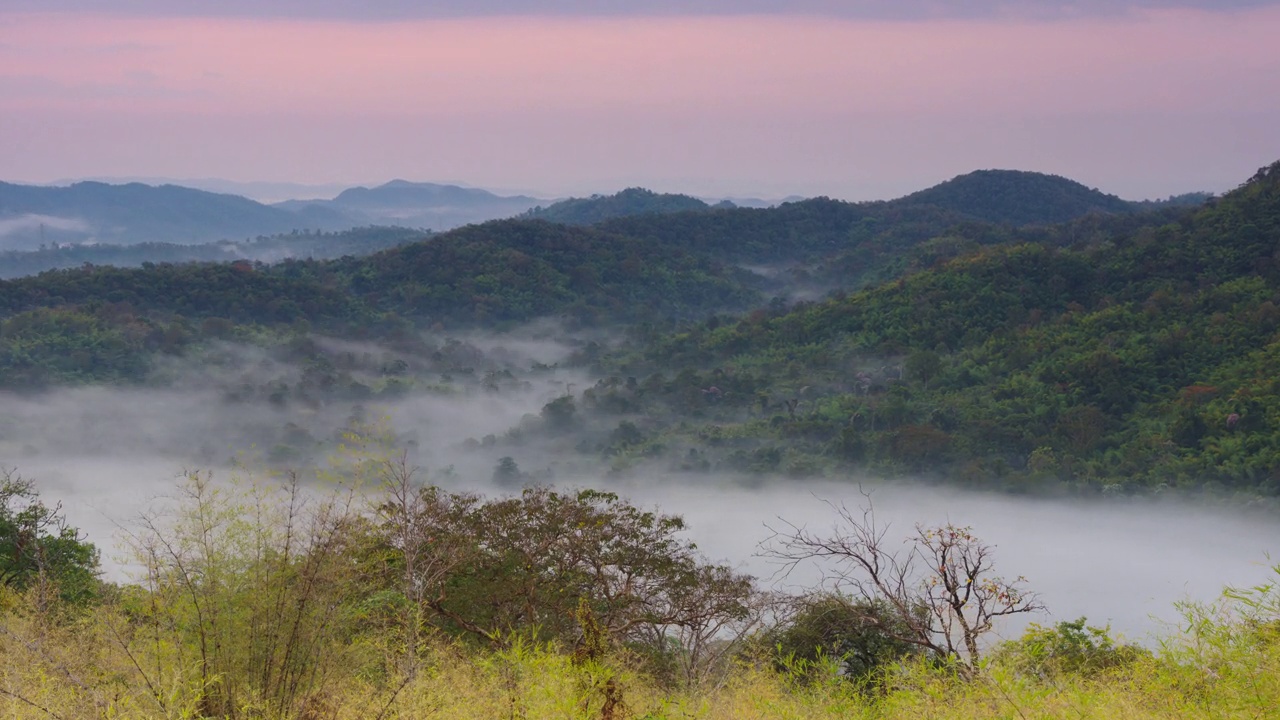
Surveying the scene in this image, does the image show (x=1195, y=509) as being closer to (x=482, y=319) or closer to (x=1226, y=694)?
(x=1226, y=694)

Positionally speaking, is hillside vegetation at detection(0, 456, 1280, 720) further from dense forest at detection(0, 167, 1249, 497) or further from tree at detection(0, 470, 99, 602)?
dense forest at detection(0, 167, 1249, 497)

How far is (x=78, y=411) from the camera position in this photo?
65.9 metres

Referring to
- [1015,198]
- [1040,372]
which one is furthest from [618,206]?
[1040,372]

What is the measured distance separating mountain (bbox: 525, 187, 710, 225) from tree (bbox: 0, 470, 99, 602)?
521 feet

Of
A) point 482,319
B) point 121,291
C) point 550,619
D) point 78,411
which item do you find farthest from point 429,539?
point 482,319

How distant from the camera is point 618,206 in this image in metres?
184

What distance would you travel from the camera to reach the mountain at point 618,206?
177750 mm

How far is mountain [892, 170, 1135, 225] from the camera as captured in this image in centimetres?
14562

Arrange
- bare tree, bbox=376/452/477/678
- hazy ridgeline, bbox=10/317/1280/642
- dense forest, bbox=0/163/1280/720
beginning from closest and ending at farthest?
dense forest, bbox=0/163/1280/720, bare tree, bbox=376/452/477/678, hazy ridgeline, bbox=10/317/1280/642

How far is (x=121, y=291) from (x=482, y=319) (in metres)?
31.5

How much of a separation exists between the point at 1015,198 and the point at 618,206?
67.1 m

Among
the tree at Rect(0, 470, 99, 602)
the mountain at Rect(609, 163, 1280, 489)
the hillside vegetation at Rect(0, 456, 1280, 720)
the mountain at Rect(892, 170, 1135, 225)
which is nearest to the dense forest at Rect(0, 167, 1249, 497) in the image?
the mountain at Rect(609, 163, 1280, 489)

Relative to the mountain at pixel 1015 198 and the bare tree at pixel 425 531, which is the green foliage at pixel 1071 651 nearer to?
the bare tree at pixel 425 531

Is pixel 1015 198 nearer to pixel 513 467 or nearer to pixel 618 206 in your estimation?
pixel 618 206
